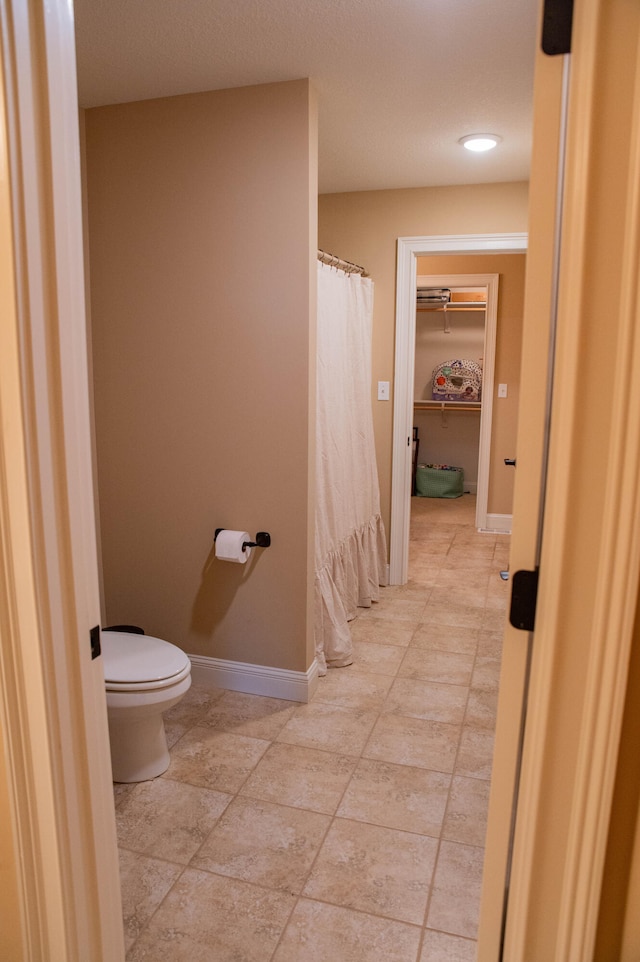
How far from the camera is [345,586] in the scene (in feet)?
11.7

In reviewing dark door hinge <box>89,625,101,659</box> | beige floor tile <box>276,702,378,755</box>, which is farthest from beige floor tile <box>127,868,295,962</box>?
dark door hinge <box>89,625,101,659</box>

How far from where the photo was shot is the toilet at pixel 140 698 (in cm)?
217

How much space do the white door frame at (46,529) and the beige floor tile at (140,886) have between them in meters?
0.55

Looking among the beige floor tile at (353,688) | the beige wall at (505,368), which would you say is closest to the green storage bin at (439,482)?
the beige wall at (505,368)

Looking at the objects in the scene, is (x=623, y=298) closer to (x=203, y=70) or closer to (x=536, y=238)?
(x=536, y=238)

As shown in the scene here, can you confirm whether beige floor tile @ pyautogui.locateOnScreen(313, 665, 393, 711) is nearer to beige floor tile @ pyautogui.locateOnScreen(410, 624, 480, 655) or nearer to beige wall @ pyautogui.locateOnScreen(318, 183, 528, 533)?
beige floor tile @ pyautogui.locateOnScreen(410, 624, 480, 655)

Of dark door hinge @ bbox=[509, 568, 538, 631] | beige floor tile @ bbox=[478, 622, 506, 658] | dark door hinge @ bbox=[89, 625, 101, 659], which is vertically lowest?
beige floor tile @ bbox=[478, 622, 506, 658]

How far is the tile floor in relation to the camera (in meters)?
1.68

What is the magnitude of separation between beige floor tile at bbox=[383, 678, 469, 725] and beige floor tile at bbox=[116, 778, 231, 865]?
906mm

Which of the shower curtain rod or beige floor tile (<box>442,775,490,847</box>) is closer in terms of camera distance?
beige floor tile (<box>442,775,490,847</box>)

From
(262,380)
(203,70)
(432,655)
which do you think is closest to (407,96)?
(203,70)

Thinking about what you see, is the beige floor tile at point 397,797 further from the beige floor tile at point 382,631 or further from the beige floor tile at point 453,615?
the beige floor tile at point 453,615

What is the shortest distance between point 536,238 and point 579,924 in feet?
3.18

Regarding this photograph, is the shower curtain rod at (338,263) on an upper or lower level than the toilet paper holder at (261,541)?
upper
